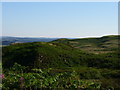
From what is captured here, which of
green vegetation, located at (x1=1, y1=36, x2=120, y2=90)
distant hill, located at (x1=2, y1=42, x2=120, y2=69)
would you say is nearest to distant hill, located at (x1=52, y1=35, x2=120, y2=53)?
distant hill, located at (x1=2, y1=42, x2=120, y2=69)

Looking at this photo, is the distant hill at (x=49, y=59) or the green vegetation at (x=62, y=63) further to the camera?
the distant hill at (x=49, y=59)

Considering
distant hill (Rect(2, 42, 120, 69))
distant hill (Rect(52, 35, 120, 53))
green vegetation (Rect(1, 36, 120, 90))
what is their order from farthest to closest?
distant hill (Rect(52, 35, 120, 53)) → distant hill (Rect(2, 42, 120, 69)) → green vegetation (Rect(1, 36, 120, 90))

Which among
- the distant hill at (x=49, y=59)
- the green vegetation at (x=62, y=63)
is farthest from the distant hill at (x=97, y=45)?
the green vegetation at (x=62, y=63)

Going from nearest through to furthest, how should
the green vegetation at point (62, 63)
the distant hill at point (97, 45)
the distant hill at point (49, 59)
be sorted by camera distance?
the green vegetation at point (62, 63), the distant hill at point (49, 59), the distant hill at point (97, 45)

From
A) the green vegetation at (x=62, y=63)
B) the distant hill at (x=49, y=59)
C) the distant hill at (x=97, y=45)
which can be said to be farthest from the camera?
the distant hill at (x=97, y=45)

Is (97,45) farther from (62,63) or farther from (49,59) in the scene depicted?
(49,59)

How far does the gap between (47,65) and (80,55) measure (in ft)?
15.0

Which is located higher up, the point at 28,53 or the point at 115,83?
the point at 28,53

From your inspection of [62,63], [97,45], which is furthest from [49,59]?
[97,45]

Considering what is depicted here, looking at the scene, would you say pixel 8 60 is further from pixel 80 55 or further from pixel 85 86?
pixel 85 86

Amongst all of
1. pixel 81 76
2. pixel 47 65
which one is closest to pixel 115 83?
pixel 81 76

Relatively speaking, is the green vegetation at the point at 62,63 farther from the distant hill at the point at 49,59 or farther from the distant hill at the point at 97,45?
the distant hill at the point at 97,45

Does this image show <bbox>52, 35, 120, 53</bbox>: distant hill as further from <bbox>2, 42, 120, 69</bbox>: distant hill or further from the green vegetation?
the green vegetation

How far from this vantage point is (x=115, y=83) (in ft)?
45.6
